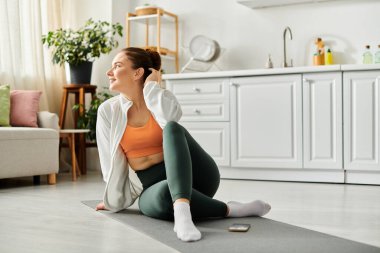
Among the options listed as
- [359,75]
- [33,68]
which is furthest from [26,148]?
[359,75]

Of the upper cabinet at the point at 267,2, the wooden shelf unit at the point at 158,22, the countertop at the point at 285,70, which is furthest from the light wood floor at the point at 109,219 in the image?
the upper cabinet at the point at 267,2

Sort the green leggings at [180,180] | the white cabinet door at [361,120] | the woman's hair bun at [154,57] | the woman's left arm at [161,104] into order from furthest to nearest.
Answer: the white cabinet door at [361,120]
the woman's hair bun at [154,57]
the woman's left arm at [161,104]
the green leggings at [180,180]

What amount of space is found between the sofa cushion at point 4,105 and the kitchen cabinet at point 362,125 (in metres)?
2.55

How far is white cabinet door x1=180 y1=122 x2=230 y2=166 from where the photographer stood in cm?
431

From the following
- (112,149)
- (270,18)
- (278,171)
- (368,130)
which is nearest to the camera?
(112,149)

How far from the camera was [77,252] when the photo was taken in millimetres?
→ 1819

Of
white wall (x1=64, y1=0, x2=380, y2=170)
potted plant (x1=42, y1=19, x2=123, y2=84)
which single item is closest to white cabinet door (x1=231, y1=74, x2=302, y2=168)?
white wall (x1=64, y1=0, x2=380, y2=170)

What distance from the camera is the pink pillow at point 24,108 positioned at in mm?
4250

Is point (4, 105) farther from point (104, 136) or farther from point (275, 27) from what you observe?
point (275, 27)

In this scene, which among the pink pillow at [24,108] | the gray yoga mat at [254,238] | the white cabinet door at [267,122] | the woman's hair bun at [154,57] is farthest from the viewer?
the pink pillow at [24,108]

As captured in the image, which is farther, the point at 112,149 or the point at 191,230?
the point at 112,149

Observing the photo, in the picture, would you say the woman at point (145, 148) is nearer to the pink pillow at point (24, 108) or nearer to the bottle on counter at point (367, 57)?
the pink pillow at point (24, 108)

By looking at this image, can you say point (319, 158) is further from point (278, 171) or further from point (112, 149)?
point (112, 149)

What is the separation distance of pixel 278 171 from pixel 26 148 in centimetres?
189
